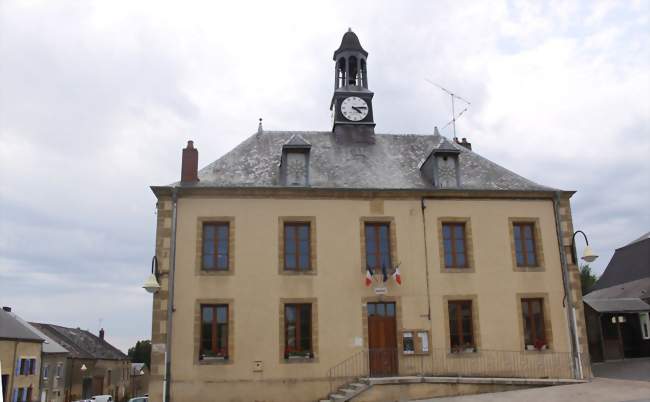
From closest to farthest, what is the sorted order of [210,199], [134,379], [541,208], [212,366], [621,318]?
[212,366]
[210,199]
[541,208]
[621,318]
[134,379]

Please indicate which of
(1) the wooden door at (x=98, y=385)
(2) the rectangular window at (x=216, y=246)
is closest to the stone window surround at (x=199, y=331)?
(2) the rectangular window at (x=216, y=246)

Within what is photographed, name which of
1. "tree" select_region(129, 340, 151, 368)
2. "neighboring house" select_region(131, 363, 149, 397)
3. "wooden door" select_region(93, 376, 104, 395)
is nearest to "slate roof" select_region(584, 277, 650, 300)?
"wooden door" select_region(93, 376, 104, 395)

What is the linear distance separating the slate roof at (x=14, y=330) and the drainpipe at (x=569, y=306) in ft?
95.0

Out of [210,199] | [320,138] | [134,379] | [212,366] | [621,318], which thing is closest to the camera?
[212,366]

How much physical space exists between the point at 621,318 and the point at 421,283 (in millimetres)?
10783

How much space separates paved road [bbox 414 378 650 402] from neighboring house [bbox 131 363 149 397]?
46666 mm

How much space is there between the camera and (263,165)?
1711 centimetres

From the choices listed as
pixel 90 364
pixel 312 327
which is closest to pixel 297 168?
pixel 312 327

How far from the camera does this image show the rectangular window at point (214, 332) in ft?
48.3

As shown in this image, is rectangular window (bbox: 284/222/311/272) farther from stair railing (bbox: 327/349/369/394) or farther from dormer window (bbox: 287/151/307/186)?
stair railing (bbox: 327/349/369/394)

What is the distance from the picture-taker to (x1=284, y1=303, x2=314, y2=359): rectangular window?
49.0 feet

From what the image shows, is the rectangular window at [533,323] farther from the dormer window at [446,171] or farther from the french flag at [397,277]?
the dormer window at [446,171]

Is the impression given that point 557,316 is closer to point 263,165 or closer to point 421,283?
point 421,283

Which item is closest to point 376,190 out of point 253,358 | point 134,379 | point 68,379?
point 253,358
